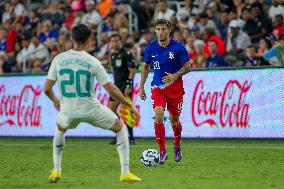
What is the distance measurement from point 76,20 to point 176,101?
14356mm

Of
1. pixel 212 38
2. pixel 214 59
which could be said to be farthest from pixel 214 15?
pixel 214 59

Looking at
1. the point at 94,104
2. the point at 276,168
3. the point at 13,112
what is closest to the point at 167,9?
the point at 13,112

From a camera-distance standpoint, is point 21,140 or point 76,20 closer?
point 21,140

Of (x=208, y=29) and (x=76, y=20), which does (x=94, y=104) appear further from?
(x=76, y=20)

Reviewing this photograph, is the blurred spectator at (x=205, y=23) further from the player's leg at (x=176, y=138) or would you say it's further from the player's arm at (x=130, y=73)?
the player's leg at (x=176, y=138)

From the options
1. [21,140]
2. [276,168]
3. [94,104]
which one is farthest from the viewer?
[21,140]

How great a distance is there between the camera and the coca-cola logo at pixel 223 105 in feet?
68.5

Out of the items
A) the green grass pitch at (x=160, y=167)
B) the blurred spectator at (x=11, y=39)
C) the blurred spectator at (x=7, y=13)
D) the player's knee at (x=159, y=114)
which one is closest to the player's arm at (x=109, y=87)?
the green grass pitch at (x=160, y=167)

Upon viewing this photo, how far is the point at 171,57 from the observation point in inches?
608

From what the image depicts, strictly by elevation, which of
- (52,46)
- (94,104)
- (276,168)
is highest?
(52,46)

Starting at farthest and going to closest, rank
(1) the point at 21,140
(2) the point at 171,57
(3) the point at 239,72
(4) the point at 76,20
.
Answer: (4) the point at 76,20 < (1) the point at 21,140 < (3) the point at 239,72 < (2) the point at 171,57

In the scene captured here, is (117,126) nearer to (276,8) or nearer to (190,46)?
(190,46)

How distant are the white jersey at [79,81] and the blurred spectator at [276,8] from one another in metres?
13.7

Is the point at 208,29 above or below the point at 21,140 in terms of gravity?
above
